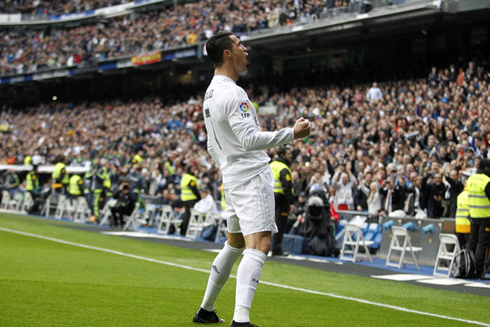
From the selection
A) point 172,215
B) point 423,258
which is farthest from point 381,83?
A: point 423,258

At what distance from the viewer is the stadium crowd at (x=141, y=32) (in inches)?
1297

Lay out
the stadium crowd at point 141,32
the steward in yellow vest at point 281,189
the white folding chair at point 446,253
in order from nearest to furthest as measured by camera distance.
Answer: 1. the white folding chair at point 446,253
2. the steward in yellow vest at point 281,189
3. the stadium crowd at point 141,32

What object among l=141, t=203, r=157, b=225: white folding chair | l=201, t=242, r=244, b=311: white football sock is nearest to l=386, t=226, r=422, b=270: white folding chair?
A: l=201, t=242, r=244, b=311: white football sock

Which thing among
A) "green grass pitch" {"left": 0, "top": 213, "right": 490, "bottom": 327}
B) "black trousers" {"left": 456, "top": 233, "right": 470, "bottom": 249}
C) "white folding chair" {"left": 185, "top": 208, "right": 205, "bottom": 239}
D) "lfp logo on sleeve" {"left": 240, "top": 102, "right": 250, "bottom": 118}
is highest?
"lfp logo on sleeve" {"left": 240, "top": 102, "right": 250, "bottom": 118}

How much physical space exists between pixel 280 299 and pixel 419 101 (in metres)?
15.6

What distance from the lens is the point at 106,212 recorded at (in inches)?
969

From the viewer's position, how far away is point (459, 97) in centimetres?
2061

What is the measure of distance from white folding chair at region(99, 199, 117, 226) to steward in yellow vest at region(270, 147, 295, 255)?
31.5 feet

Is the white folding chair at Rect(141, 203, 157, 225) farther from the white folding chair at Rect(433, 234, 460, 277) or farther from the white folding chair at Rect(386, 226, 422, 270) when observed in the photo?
the white folding chair at Rect(433, 234, 460, 277)

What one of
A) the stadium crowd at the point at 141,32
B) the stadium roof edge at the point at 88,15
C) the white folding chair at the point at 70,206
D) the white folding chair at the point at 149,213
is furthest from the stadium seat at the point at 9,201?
the stadium roof edge at the point at 88,15

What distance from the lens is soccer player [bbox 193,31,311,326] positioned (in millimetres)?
5043

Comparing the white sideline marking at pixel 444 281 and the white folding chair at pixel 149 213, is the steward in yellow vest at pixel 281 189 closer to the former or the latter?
the white sideline marking at pixel 444 281

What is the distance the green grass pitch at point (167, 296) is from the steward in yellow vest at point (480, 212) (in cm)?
231

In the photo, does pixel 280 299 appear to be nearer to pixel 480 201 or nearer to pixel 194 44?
pixel 480 201
